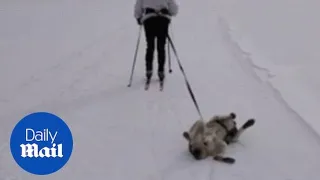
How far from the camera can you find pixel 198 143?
188 inches

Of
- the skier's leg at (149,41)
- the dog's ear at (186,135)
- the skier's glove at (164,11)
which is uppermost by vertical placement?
the skier's glove at (164,11)

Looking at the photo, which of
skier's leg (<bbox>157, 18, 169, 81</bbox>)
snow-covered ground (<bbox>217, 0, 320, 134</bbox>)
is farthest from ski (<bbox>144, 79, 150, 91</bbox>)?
snow-covered ground (<bbox>217, 0, 320, 134</bbox>)

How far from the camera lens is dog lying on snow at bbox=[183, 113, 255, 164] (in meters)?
4.78

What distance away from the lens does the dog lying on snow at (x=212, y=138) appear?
188 inches

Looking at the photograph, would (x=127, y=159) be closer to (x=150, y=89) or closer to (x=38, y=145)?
(x=38, y=145)

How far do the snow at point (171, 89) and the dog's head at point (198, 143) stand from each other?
9cm

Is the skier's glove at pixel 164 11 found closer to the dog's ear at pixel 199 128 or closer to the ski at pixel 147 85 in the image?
the ski at pixel 147 85

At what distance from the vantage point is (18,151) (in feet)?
15.5

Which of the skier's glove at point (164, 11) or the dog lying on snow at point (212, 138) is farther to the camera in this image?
the skier's glove at point (164, 11)

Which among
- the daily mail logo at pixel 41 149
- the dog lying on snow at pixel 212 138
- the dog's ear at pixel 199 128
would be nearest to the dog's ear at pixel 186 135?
the dog lying on snow at pixel 212 138

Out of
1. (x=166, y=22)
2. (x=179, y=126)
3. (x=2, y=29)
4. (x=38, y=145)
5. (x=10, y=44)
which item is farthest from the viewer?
(x=2, y=29)

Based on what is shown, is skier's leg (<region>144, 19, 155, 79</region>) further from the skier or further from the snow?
the snow

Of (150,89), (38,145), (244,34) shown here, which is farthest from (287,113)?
(244,34)

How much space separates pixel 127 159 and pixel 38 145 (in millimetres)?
895
